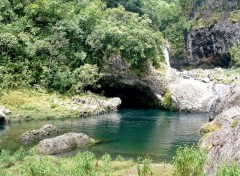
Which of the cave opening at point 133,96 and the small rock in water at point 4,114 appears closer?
the small rock in water at point 4,114

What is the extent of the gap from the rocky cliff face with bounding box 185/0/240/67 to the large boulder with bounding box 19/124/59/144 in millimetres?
55966

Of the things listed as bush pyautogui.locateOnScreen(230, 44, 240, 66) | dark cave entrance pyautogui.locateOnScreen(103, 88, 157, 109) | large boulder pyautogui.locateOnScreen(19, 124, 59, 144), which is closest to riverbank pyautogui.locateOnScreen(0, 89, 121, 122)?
dark cave entrance pyautogui.locateOnScreen(103, 88, 157, 109)

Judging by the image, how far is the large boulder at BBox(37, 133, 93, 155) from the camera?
2721 centimetres

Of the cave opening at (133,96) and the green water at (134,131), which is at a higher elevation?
the cave opening at (133,96)

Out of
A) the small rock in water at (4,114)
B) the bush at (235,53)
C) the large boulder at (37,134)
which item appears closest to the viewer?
the large boulder at (37,134)

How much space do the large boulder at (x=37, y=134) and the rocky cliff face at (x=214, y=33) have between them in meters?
56.0

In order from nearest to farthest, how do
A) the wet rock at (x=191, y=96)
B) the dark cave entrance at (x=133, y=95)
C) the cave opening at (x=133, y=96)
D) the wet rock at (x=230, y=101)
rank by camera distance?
the wet rock at (x=230, y=101) → the wet rock at (x=191, y=96) → the dark cave entrance at (x=133, y=95) → the cave opening at (x=133, y=96)

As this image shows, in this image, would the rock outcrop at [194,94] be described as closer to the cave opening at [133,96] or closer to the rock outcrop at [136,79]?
the rock outcrop at [136,79]


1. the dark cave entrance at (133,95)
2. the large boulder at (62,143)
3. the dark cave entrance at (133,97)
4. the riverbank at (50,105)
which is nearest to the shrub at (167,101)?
the dark cave entrance at (133,95)

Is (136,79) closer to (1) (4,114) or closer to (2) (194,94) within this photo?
(2) (194,94)

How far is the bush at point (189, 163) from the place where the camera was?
13359 millimetres

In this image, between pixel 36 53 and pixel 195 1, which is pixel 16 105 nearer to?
pixel 36 53

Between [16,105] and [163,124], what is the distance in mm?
16649

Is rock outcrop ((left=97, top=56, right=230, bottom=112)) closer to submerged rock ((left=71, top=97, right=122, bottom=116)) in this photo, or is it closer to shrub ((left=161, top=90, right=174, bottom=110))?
shrub ((left=161, top=90, right=174, bottom=110))
